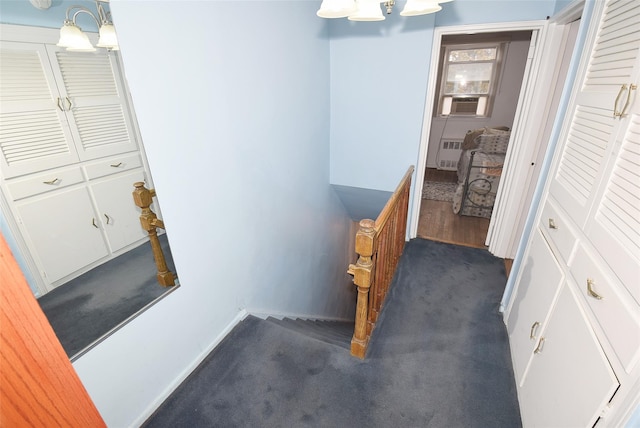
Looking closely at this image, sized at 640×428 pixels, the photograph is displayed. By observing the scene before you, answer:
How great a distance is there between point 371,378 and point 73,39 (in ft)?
6.34

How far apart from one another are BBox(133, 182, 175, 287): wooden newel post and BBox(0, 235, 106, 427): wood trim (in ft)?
2.99

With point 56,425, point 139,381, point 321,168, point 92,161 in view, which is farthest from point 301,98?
point 56,425

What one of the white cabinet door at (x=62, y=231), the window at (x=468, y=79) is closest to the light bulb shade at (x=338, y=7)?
the white cabinet door at (x=62, y=231)

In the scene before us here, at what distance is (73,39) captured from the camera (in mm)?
1026

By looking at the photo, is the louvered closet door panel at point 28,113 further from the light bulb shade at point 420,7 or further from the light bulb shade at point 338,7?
the light bulb shade at point 420,7

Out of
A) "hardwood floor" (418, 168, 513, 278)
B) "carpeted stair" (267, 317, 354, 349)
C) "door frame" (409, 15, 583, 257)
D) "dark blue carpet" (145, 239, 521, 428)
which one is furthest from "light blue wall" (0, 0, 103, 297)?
"hardwood floor" (418, 168, 513, 278)

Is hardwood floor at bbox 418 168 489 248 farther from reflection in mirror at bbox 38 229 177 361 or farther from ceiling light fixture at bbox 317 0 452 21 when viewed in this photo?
reflection in mirror at bbox 38 229 177 361

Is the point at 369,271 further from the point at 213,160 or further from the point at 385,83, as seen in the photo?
the point at 385,83

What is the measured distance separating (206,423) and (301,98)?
221cm

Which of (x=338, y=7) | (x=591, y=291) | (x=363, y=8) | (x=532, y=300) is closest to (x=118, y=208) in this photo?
(x=338, y=7)

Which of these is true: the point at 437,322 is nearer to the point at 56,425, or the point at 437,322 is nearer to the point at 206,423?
the point at 206,423

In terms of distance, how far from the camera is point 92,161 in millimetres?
1187

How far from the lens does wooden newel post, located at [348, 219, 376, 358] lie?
1.49 meters

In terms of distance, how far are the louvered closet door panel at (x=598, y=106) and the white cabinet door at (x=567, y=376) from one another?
1.35ft
